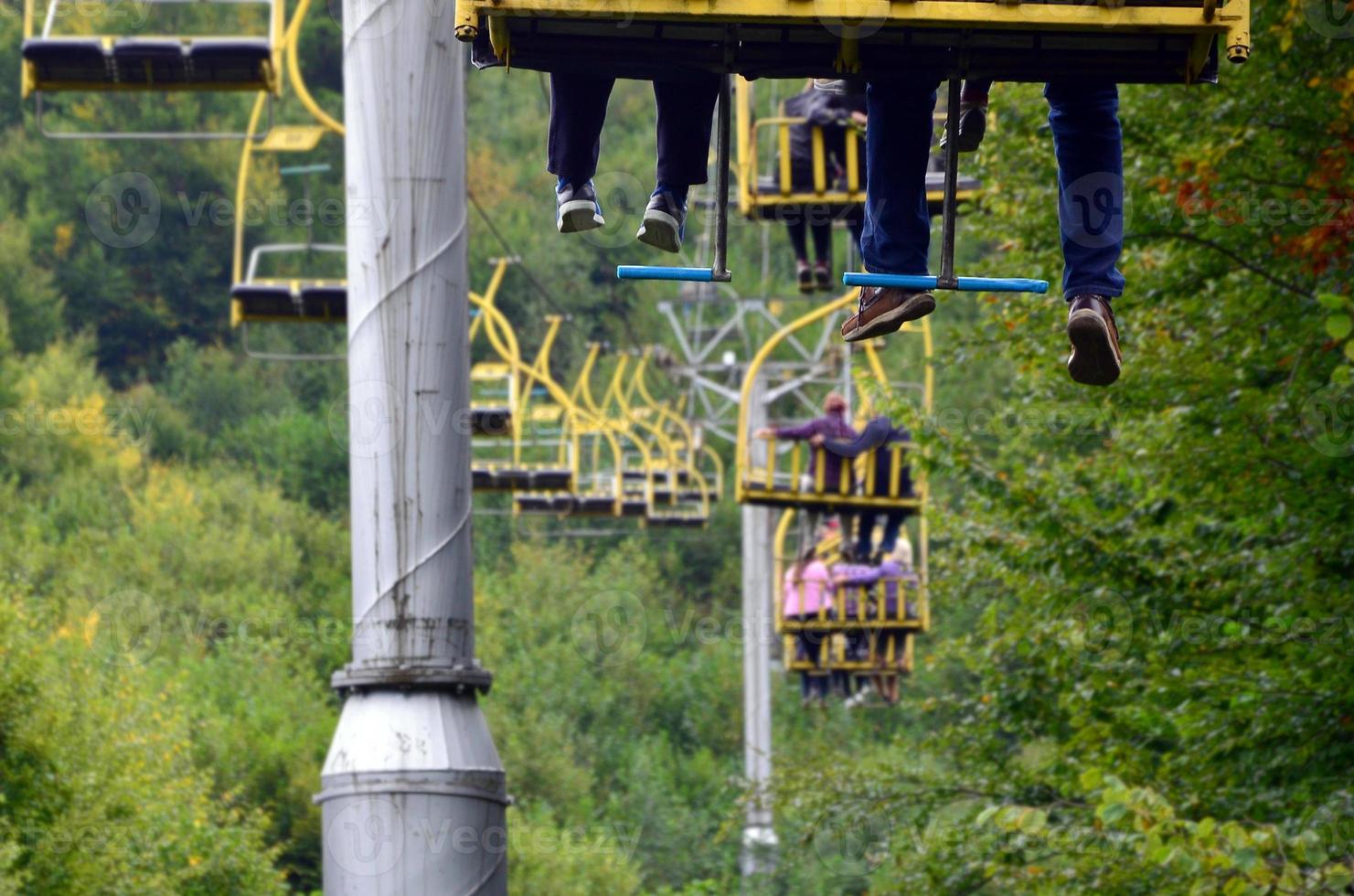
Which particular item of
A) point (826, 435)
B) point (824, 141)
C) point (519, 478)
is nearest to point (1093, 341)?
point (824, 141)

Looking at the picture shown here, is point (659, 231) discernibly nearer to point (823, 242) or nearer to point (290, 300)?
point (290, 300)

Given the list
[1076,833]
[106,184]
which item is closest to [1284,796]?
[1076,833]

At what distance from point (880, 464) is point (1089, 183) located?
551 inches

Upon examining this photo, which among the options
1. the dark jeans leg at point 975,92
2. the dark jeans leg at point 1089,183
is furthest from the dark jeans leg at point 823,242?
the dark jeans leg at point 1089,183

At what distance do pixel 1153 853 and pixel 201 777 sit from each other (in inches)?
722

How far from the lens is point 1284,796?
33.6 feet

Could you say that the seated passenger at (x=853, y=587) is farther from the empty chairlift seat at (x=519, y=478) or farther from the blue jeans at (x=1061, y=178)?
the blue jeans at (x=1061, y=178)

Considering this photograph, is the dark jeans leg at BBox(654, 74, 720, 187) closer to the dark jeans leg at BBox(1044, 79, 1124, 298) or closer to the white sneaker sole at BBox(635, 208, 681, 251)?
the white sneaker sole at BBox(635, 208, 681, 251)

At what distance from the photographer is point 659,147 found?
554cm

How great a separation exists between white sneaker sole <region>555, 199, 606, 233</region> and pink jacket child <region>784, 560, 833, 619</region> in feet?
53.0

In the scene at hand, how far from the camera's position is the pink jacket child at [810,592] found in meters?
21.6

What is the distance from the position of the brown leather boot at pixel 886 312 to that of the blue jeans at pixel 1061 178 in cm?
6

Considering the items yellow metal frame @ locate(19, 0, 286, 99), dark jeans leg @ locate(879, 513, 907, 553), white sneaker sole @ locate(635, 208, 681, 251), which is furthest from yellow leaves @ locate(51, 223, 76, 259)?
white sneaker sole @ locate(635, 208, 681, 251)

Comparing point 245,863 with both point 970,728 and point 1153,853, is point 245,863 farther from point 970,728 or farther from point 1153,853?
point 1153,853
